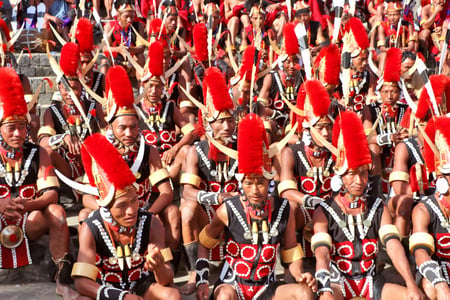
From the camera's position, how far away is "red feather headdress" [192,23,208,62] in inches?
322

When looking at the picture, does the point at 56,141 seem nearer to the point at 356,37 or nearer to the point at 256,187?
the point at 256,187

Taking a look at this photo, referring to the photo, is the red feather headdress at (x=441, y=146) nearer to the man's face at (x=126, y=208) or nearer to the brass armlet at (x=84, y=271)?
the man's face at (x=126, y=208)

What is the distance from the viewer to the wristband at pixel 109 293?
4246 millimetres

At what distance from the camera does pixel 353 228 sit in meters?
4.80

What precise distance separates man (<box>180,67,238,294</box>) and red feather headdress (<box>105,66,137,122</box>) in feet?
2.27

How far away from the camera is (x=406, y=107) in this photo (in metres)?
7.05

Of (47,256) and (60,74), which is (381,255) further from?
(60,74)

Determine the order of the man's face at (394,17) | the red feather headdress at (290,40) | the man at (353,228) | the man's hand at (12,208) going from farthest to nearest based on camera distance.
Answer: the man's face at (394,17) → the red feather headdress at (290,40) → the man's hand at (12,208) → the man at (353,228)

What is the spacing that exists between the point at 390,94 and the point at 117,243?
3.62m

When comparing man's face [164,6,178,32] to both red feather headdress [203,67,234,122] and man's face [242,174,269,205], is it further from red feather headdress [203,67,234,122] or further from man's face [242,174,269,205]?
man's face [242,174,269,205]

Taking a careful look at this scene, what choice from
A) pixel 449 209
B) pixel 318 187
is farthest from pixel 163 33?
pixel 449 209

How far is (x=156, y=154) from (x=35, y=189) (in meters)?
1.07

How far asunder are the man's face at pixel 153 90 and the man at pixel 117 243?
7.98 ft

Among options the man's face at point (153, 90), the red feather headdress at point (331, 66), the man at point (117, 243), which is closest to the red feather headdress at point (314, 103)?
the red feather headdress at point (331, 66)
